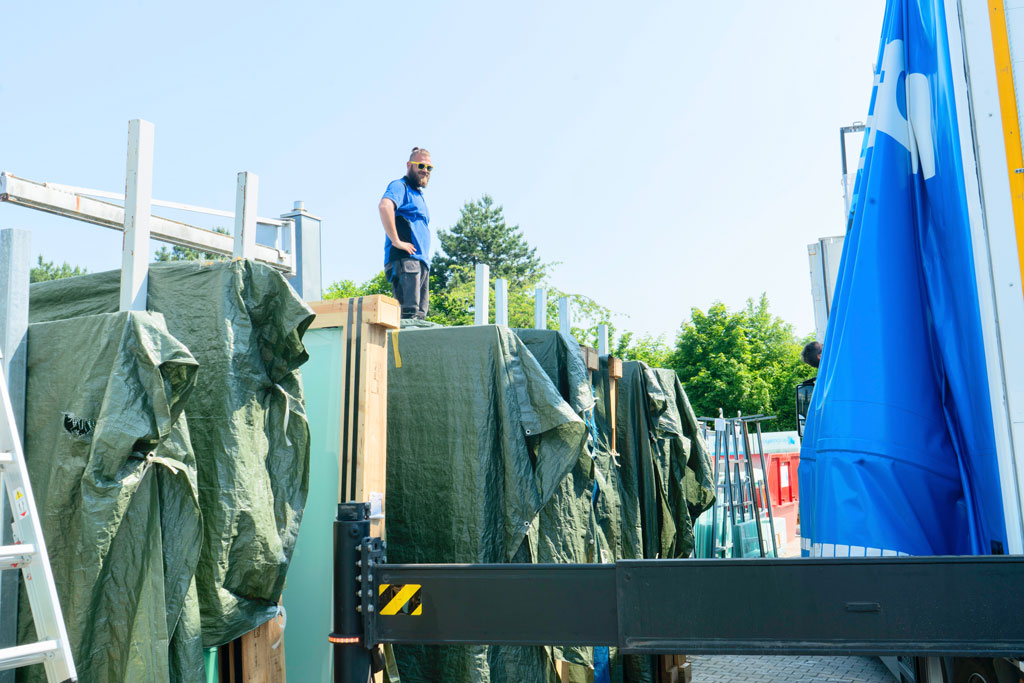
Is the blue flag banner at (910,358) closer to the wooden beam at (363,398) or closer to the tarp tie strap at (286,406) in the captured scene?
the wooden beam at (363,398)

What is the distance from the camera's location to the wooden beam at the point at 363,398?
Result: 333cm

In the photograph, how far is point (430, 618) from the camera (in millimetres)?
1773

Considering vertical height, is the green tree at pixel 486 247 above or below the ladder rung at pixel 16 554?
above

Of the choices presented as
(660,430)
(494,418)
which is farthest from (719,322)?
(494,418)

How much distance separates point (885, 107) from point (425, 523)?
2822 mm

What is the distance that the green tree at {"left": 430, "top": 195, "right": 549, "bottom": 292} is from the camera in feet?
170

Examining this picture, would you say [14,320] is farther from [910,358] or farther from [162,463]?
[910,358]

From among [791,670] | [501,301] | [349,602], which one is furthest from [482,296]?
[791,670]

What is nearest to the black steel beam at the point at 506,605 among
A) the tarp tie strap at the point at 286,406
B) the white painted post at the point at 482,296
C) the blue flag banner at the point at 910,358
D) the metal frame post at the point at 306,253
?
the blue flag banner at the point at 910,358

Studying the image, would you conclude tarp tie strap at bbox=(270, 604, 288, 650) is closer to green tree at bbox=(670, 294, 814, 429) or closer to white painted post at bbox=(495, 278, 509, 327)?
white painted post at bbox=(495, 278, 509, 327)

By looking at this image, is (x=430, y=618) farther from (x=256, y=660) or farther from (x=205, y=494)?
(x=256, y=660)

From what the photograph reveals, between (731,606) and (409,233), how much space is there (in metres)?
4.10

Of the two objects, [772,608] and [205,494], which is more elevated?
[205,494]

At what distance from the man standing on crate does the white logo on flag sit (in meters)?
3.37
